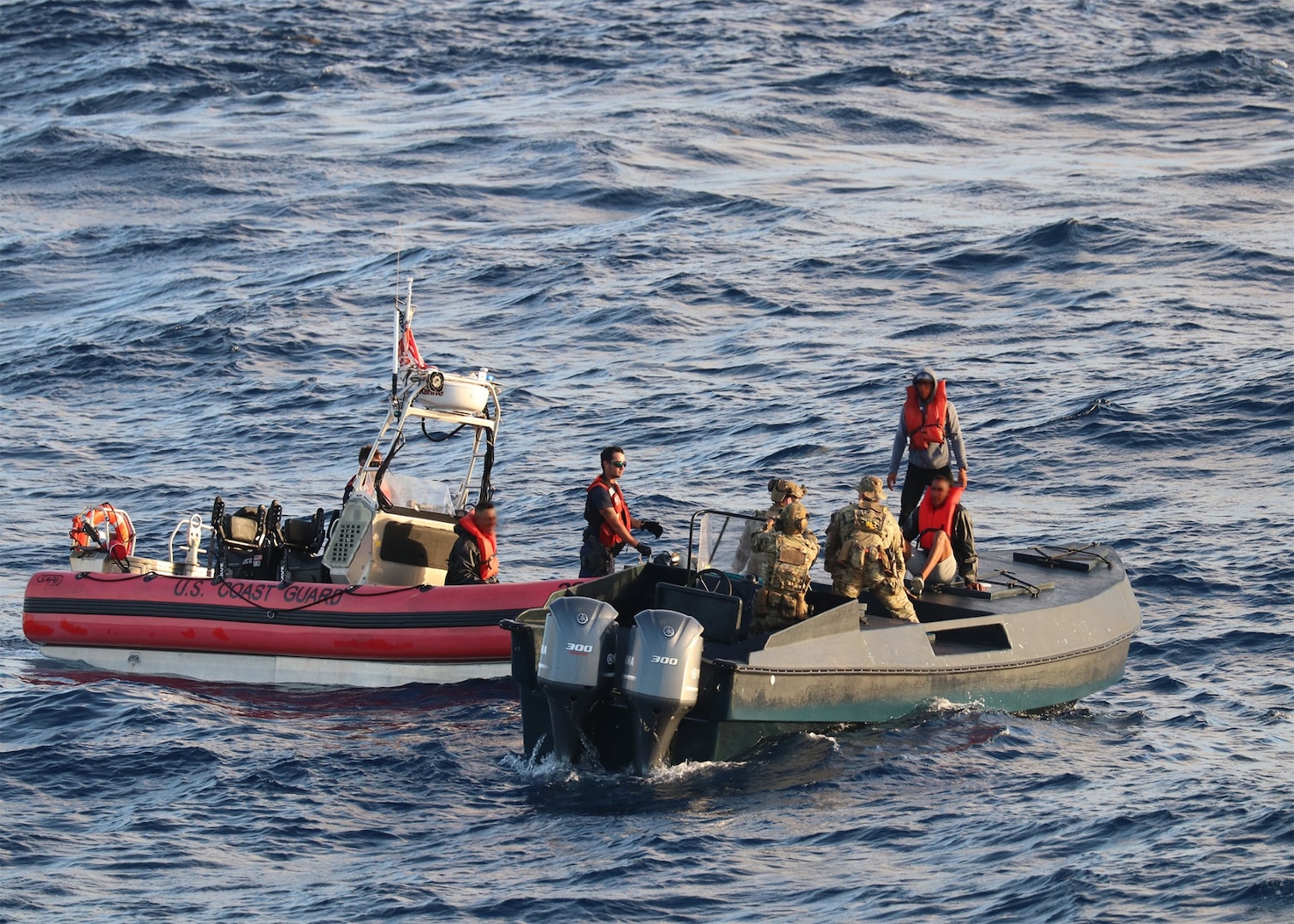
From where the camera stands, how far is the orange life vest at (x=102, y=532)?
49.8ft

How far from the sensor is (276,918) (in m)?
8.93

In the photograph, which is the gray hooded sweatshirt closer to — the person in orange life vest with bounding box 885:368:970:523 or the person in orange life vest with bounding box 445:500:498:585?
the person in orange life vest with bounding box 885:368:970:523

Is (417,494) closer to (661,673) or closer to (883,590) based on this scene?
(883,590)

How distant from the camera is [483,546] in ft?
45.3

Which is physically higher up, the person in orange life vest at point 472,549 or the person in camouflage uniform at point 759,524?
the person in camouflage uniform at point 759,524

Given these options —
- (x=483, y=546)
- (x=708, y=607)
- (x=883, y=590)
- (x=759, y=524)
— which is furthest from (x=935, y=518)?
(x=483, y=546)

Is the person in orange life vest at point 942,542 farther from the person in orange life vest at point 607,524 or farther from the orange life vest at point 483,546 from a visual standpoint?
the orange life vest at point 483,546

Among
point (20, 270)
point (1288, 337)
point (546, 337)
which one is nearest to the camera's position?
point (1288, 337)

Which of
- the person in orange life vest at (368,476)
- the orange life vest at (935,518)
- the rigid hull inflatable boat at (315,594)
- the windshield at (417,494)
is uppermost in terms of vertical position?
the orange life vest at (935,518)

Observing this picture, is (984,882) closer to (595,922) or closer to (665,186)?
(595,922)

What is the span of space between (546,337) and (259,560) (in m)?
10.7

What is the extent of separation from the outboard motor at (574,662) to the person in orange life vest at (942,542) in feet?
9.27

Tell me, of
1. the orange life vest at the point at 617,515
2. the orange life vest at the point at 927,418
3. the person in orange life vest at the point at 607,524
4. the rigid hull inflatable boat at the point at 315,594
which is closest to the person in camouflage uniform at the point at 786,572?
the person in orange life vest at the point at 607,524

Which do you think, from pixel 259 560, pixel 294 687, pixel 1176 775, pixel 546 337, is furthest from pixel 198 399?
pixel 1176 775
